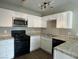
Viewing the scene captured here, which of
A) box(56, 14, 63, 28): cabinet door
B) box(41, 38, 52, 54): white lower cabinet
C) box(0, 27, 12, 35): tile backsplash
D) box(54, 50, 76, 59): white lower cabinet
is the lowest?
box(41, 38, 52, 54): white lower cabinet

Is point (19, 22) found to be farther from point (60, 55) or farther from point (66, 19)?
point (60, 55)

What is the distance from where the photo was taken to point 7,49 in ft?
8.89

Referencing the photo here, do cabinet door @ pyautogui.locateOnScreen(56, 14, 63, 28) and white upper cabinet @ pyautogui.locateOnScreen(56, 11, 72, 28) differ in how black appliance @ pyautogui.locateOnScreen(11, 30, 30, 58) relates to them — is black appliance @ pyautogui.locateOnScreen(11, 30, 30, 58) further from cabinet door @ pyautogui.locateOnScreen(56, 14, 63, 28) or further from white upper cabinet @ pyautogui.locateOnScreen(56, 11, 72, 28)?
white upper cabinet @ pyautogui.locateOnScreen(56, 11, 72, 28)

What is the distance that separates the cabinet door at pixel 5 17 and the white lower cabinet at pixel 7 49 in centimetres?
76

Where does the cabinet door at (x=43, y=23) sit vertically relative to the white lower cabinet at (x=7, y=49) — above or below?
above

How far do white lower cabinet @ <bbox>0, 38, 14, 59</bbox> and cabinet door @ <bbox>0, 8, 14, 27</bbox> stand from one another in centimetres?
76

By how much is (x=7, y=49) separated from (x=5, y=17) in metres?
1.36

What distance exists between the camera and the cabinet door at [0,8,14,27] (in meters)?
2.89

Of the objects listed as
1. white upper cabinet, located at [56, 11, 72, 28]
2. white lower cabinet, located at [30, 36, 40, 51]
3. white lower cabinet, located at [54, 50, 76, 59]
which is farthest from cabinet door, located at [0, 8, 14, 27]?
white lower cabinet, located at [54, 50, 76, 59]

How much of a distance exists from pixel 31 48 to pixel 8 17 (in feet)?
6.63

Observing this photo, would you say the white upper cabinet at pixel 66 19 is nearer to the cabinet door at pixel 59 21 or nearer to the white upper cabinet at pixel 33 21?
the cabinet door at pixel 59 21

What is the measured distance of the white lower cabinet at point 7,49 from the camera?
2.55m

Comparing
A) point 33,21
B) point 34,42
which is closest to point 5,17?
point 33,21

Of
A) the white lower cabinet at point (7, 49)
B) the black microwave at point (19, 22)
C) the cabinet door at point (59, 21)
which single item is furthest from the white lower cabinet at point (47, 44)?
the white lower cabinet at point (7, 49)
